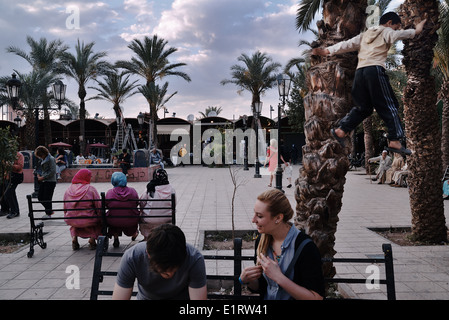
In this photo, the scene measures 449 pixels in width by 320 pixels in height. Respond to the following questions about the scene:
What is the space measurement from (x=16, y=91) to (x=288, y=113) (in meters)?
28.0

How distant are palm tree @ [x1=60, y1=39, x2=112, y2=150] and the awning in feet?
23.2

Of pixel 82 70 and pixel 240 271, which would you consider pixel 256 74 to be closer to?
pixel 82 70

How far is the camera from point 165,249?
6.10 ft

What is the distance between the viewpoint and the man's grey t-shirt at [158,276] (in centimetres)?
213

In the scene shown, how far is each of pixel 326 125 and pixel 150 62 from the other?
85.9 ft

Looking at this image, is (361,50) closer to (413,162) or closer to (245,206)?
(413,162)

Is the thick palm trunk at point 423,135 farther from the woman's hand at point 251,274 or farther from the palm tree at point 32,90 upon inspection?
the palm tree at point 32,90

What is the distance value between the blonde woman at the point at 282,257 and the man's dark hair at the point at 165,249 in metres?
0.45

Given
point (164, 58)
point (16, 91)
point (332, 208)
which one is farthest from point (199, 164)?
point (332, 208)

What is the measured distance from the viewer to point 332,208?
303cm

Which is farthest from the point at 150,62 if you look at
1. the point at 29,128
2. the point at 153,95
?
the point at 29,128

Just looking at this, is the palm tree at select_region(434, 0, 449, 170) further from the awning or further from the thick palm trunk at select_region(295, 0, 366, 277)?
the awning

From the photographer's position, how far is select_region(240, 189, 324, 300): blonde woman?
192 centimetres
